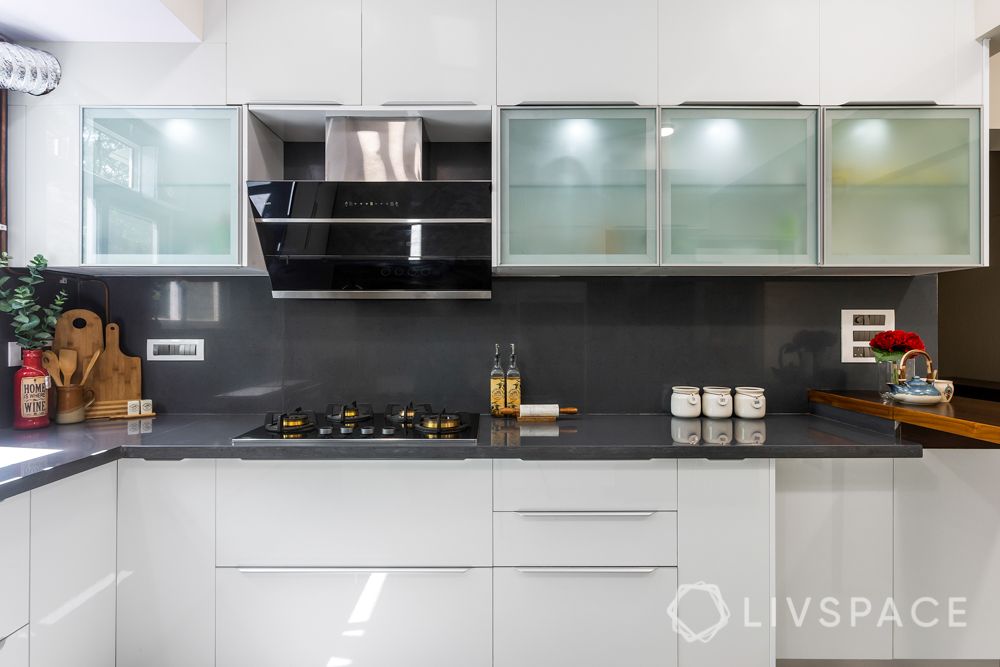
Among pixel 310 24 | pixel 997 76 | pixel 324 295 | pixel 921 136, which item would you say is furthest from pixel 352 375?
pixel 997 76

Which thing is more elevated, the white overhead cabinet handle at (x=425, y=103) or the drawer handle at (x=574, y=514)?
the white overhead cabinet handle at (x=425, y=103)

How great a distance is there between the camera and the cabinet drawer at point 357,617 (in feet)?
5.18

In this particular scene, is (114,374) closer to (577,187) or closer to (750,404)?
(577,187)

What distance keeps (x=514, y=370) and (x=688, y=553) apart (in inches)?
36.1

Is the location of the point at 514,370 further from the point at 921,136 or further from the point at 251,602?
the point at 921,136

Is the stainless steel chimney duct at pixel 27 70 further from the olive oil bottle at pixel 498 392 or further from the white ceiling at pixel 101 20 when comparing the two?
the olive oil bottle at pixel 498 392

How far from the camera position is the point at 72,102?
1857 mm

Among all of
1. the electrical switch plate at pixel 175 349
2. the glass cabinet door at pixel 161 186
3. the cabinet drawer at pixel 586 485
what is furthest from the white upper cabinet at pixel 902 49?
the electrical switch plate at pixel 175 349

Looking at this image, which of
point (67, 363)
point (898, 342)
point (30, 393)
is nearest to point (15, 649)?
point (30, 393)

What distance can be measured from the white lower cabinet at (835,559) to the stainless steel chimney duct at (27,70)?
2.81 meters

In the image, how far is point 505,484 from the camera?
1593 millimetres

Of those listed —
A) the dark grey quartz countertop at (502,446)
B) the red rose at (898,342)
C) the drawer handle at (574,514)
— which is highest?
the red rose at (898,342)

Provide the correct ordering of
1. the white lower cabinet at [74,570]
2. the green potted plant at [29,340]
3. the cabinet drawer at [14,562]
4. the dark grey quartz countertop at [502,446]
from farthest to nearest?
the green potted plant at [29,340]
the dark grey quartz countertop at [502,446]
the white lower cabinet at [74,570]
the cabinet drawer at [14,562]

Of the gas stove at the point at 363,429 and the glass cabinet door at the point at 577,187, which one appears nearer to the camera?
the gas stove at the point at 363,429
